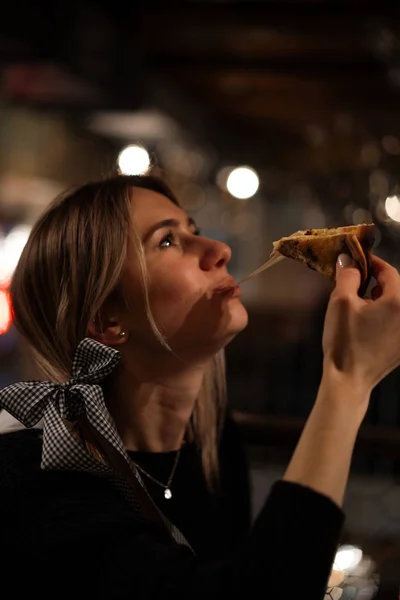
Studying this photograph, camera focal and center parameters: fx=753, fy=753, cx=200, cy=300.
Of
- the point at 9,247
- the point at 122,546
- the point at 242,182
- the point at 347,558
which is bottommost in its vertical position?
the point at 347,558

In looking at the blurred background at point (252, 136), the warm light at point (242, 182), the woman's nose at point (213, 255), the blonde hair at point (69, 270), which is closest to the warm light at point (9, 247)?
the blurred background at point (252, 136)

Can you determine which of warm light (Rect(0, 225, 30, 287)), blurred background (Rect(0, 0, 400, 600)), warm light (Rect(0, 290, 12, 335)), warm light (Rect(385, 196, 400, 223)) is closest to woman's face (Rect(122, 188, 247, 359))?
blurred background (Rect(0, 0, 400, 600))

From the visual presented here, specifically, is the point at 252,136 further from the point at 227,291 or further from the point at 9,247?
the point at 227,291

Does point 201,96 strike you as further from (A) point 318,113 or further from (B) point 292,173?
(B) point 292,173

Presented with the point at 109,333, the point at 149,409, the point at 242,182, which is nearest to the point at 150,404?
the point at 149,409

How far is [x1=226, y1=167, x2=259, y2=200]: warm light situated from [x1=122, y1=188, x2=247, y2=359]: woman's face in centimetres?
528

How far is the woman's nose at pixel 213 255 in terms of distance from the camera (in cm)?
140

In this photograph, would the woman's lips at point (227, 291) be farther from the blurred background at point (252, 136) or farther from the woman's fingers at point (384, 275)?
the blurred background at point (252, 136)

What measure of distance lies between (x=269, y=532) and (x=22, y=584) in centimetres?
38

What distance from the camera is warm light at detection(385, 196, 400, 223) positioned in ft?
11.6

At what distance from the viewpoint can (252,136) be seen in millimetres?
6457

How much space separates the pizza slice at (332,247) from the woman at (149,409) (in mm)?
19

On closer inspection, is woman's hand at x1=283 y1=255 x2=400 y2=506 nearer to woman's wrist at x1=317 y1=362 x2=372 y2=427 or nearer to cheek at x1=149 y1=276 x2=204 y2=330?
woman's wrist at x1=317 y1=362 x2=372 y2=427

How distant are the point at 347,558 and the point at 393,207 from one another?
8.04ft
